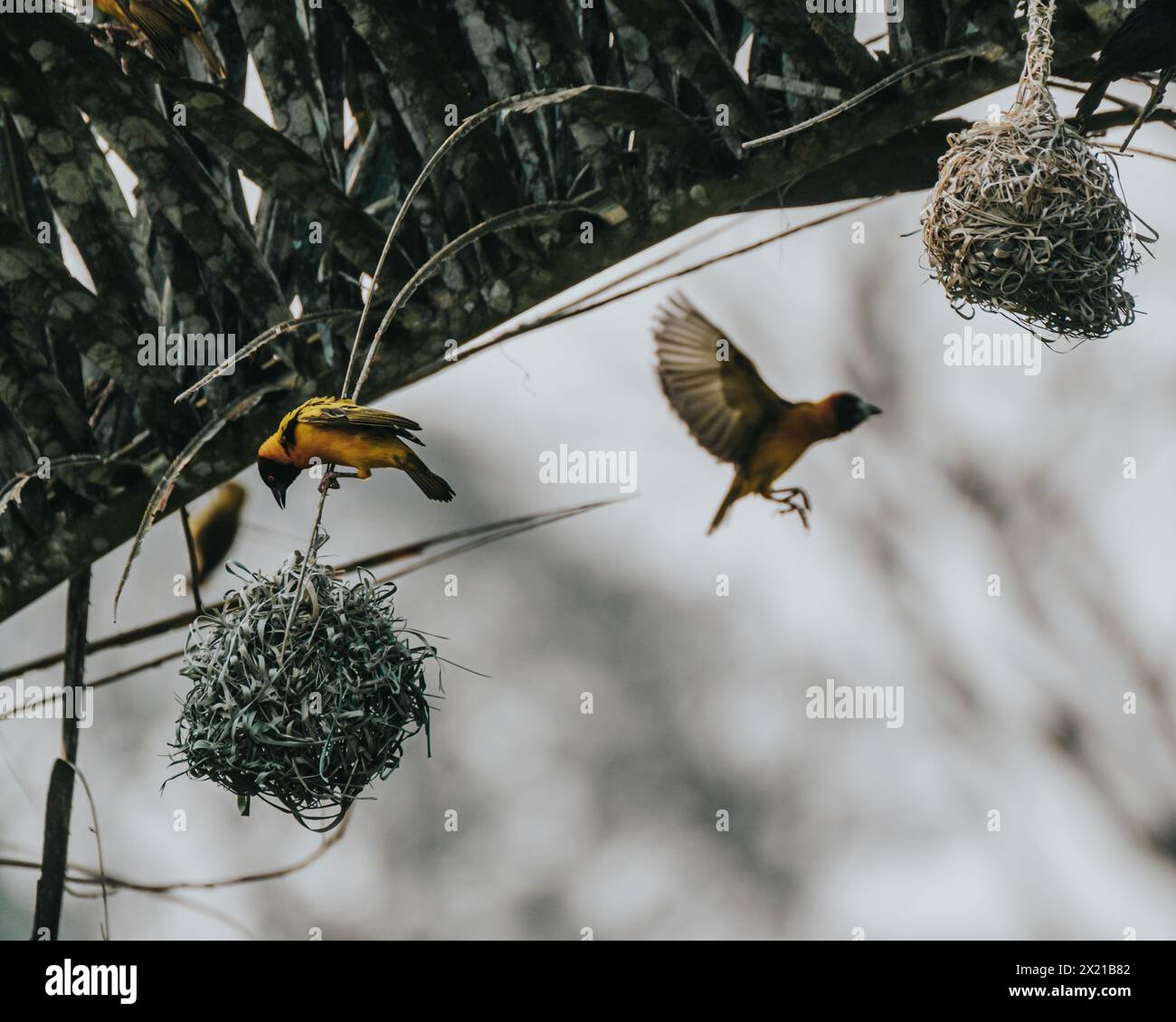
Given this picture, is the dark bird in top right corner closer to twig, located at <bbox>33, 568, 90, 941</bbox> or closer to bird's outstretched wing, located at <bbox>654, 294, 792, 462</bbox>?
bird's outstretched wing, located at <bbox>654, 294, 792, 462</bbox>

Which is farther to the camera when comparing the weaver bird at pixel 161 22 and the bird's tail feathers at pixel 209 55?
the bird's tail feathers at pixel 209 55

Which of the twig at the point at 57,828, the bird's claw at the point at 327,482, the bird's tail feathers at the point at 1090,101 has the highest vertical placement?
the bird's tail feathers at the point at 1090,101

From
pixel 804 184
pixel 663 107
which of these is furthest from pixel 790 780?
pixel 663 107

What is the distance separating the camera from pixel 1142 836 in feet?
13.9

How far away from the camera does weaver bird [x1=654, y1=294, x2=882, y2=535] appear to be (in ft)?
8.01

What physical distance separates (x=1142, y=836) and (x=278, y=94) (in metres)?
3.61

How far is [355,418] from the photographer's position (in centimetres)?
149

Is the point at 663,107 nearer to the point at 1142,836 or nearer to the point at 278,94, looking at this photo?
the point at 278,94

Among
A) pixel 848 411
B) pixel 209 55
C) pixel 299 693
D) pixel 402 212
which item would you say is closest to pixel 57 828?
pixel 299 693

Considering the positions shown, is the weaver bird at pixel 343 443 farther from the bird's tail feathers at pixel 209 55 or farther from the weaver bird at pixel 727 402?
the weaver bird at pixel 727 402

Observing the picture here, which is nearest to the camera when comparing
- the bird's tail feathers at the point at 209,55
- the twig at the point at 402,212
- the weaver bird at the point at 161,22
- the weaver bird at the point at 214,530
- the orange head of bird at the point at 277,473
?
the twig at the point at 402,212

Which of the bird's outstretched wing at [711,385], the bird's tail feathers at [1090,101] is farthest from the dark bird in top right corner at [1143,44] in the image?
the bird's outstretched wing at [711,385]

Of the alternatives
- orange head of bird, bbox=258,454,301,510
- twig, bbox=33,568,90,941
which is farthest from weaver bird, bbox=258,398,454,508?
twig, bbox=33,568,90,941

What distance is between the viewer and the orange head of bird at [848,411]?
7.73ft
